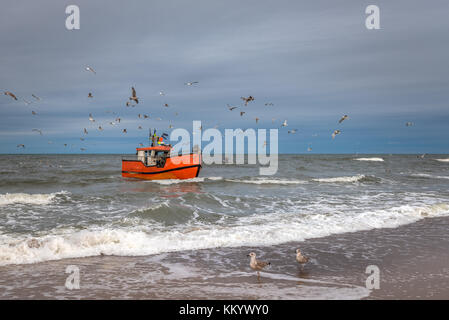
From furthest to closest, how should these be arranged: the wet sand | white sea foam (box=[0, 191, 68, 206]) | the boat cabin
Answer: the boat cabin < white sea foam (box=[0, 191, 68, 206]) < the wet sand

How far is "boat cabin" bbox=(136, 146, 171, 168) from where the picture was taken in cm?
2747

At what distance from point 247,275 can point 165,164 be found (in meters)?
21.8

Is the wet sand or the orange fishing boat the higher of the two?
the orange fishing boat

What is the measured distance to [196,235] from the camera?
9.34m

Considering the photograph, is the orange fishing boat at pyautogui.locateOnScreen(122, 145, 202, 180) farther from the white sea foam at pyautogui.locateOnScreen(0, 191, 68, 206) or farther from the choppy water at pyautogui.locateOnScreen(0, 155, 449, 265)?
the white sea foam at pyautogui.locateOnScreen(0, 191, 68, 206)

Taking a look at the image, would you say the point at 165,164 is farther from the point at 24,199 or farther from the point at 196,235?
the point at 196,235

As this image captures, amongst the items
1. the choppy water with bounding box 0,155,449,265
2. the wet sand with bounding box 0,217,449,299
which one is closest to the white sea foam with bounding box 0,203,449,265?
the choppy water with bounding box 0,155,449,265

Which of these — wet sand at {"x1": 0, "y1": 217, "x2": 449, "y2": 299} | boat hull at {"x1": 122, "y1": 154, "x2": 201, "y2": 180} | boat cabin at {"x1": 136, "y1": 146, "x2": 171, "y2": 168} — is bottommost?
wet sand at {"x1": 0, "y1": 217, "x2": 449, "y2": 299}

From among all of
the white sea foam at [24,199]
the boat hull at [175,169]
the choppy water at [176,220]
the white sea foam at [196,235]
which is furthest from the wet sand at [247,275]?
the boat hull at [175,169]

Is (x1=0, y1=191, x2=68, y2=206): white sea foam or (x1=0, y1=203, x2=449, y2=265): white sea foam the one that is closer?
(x1=0, y1=203, x2=449, y2=265): white sea foam

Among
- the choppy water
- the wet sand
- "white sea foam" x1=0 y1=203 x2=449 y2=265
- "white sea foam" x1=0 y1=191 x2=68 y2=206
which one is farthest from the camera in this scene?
"white sea foam" x1=0 y1=191 x2=68 y2=206

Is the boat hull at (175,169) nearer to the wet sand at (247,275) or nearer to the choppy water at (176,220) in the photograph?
the choppy water at (176,220)

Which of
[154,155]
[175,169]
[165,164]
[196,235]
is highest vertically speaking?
[154,155]

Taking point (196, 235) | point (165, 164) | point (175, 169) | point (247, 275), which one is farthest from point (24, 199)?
point (247, 275)
